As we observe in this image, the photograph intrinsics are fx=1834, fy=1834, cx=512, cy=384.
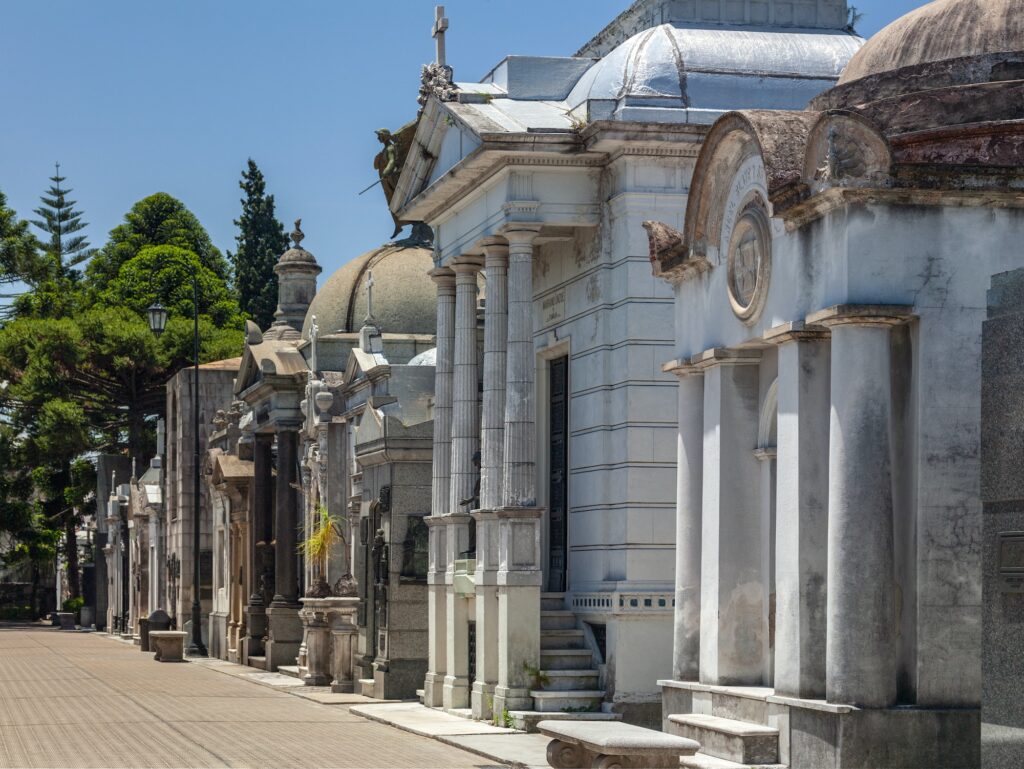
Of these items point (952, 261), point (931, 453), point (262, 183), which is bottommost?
point (931, 453)

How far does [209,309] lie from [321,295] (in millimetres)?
34733

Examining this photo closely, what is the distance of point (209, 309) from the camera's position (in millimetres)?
71312

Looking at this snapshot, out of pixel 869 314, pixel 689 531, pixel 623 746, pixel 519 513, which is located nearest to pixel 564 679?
pixel 519 513

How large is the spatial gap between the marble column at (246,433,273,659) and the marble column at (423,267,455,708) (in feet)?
45.1

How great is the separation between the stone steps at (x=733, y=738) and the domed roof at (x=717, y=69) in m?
7.92

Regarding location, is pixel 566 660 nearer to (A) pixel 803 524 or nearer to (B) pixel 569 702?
(B) pixel 569 702

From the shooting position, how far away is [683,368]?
1644 centimetres

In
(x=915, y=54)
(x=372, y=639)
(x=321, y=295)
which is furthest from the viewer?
(x=321, y=295)

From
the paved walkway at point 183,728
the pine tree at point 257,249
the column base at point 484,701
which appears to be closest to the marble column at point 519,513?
the column base at point 484,701

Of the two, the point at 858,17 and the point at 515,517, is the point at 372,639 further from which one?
the point at 858,17

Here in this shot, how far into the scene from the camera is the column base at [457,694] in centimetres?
2253

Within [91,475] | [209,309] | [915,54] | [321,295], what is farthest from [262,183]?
[915,54]

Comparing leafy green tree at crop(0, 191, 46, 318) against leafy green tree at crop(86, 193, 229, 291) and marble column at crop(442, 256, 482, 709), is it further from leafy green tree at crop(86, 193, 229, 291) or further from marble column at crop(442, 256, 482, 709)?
marble column at crop(442, 256, 482, 709)

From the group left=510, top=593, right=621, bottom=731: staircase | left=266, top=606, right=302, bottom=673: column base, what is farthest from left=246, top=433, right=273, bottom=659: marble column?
left=510, top=593, right=621, bottom=731: staircase
